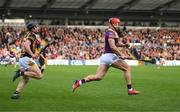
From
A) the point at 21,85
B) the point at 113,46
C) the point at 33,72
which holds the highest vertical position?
the point at 113,46

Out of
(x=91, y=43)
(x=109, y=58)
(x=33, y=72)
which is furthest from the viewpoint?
(x=91, y=43)

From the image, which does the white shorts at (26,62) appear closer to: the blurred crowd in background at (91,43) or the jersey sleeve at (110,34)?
the jersey sleeve at (110,34)

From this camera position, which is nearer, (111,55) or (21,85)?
(21,85)

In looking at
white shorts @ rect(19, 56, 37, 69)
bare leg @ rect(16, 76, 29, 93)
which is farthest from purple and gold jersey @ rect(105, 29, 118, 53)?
bare leg @ rect(16, 76, 29, 93)

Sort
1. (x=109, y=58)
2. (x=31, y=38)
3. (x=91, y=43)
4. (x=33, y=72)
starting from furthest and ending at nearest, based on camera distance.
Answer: (x=91, y=43)
(x=109, y=58)
(x=33, y=72)
(x=31, y=38)

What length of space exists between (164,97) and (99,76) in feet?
7.32

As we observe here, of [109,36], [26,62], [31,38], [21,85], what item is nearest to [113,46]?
[109,36]

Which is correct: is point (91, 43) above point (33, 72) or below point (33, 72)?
below

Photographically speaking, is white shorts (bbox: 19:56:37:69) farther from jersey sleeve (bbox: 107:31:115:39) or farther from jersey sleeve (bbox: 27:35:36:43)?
jersey sleeve (bbox: 107:31:115:39)

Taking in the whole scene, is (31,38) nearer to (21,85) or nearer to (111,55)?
(21,85)

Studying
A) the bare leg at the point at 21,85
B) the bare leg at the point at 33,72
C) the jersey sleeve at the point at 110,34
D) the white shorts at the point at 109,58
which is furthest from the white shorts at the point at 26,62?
the jersey sleeve at the point at 110,34

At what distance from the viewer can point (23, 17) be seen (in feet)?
206

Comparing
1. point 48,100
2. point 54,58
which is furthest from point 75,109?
point 54,58

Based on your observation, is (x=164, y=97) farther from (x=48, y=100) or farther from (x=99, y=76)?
(x=48, y=100)
